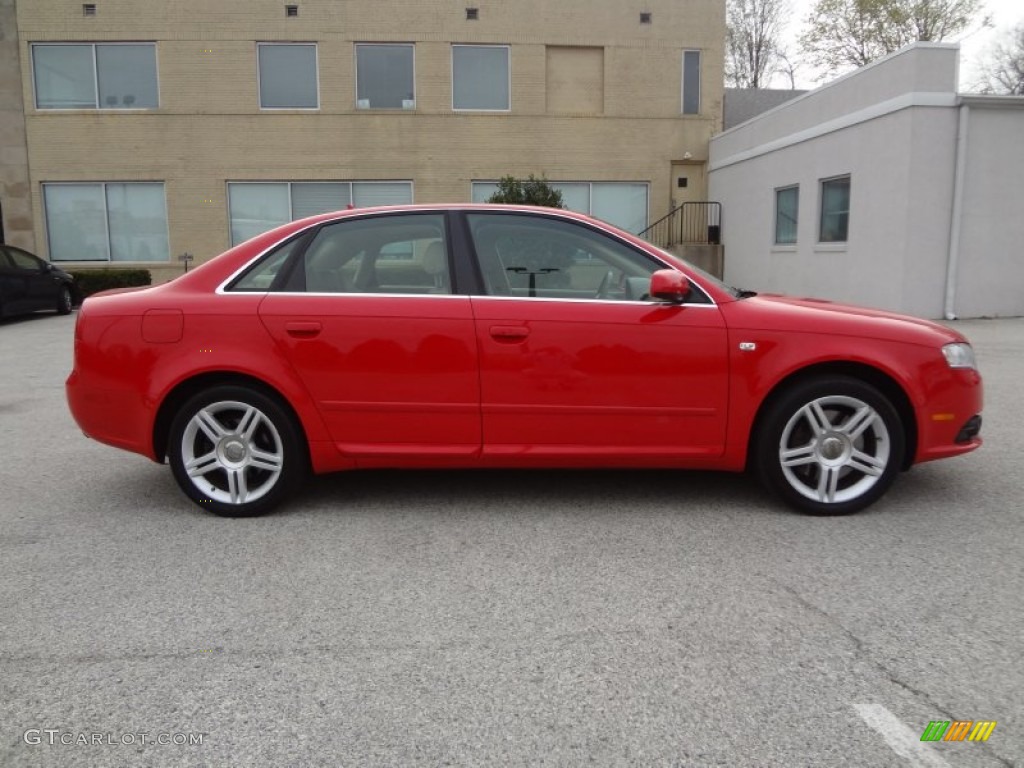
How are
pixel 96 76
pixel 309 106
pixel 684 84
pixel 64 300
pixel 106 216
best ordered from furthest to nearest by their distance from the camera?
1. pixel 684 84
2. pixel 106 216
3. pixel 309 106
4. pixel 96 76
5. pixel 64 300

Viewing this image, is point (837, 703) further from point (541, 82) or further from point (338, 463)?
point (541, 82)

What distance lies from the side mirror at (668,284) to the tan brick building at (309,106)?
53.0ft

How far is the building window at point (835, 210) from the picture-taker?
48.1 feet

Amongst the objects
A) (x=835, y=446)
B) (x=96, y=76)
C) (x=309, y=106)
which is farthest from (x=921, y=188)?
(x=96, y=76)

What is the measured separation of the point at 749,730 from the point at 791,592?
107 centimetres

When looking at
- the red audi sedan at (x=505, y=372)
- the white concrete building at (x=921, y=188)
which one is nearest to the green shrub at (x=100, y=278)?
the white concrete building at (x=921, y=188)

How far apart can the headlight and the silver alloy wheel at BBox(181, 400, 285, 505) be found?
3529 mm

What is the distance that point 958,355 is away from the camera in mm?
4387

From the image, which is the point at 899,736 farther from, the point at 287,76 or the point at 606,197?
the point at 287,76

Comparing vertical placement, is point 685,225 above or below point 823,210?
below

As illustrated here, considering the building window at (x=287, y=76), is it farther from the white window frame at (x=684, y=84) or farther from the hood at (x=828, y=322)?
the hood at (x=828, y=322)

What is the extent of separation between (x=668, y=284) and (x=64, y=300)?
15.7 m

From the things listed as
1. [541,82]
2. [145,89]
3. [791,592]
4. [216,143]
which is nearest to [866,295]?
[541,82]

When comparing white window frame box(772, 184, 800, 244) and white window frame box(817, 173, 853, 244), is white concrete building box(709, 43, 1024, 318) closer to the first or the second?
white window frame box(817, 173, 853, 244)
